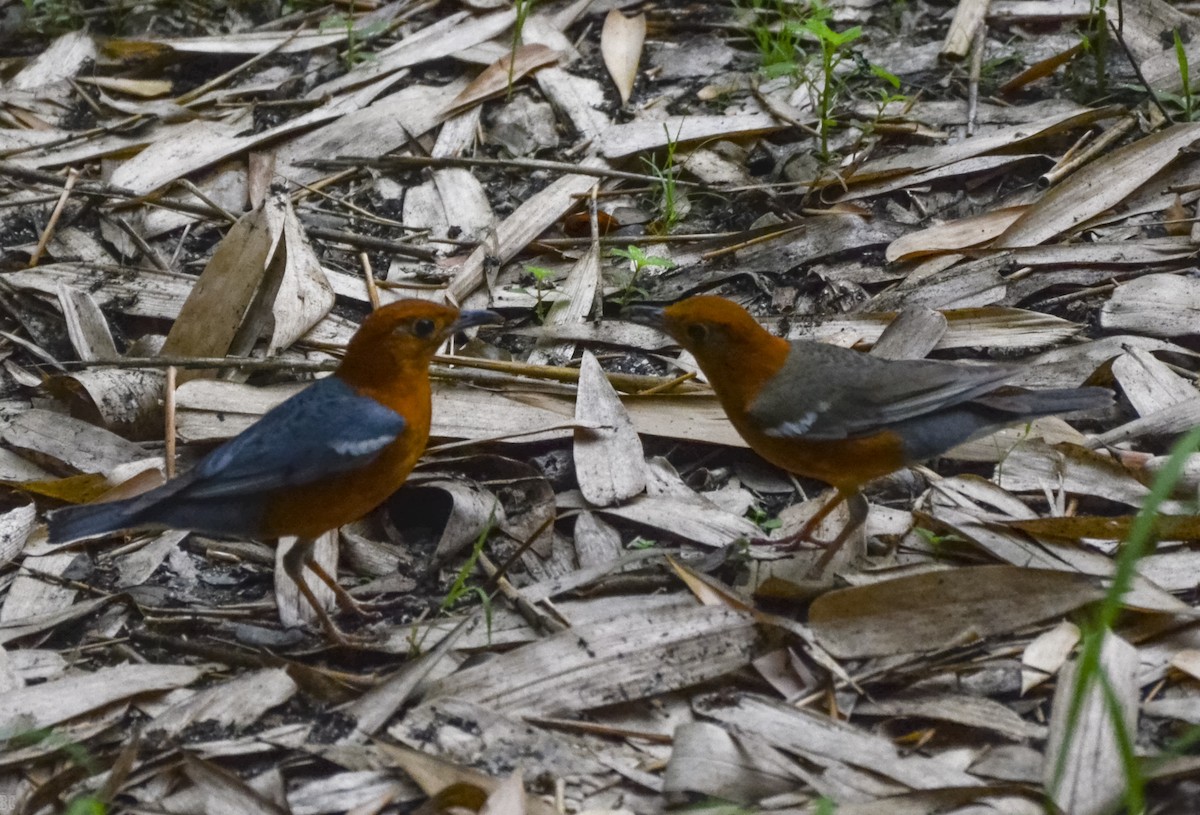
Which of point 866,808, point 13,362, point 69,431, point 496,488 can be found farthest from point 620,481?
point 13,362

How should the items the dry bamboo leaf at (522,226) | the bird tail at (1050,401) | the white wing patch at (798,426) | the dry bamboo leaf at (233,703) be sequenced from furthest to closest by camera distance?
the dry bamboo leaf at (522,226)
the white wing patch at (798,426)
the bird tail at (1050,401)
the dry bamboo leaf at (233,703)

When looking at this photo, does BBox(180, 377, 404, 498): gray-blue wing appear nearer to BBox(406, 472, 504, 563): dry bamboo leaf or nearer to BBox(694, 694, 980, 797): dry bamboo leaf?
BBox(406, 472, 504, 563): dry bamboo leaf

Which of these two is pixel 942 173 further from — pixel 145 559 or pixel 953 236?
pixel 145 559

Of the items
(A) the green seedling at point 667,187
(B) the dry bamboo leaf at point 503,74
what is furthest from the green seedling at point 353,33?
(A) the green seedling at point 667,187

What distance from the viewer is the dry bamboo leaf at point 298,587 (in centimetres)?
479

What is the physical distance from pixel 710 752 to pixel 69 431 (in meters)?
3.23

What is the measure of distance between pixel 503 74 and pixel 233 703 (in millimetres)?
4268

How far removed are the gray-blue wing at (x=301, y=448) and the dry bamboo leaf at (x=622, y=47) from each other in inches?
127

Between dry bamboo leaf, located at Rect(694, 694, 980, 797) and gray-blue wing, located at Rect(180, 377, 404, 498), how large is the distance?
1526 mm

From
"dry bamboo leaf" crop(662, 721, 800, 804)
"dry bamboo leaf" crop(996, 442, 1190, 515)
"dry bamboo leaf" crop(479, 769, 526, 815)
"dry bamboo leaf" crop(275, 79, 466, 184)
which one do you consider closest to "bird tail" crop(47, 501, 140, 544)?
"dry bamboo leaf" crop(479, 769, 526, 815)

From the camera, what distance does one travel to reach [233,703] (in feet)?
13.9

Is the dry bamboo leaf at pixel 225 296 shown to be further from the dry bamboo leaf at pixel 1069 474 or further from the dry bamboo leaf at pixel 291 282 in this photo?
the dry bamboo leaf at pixel 1069 474

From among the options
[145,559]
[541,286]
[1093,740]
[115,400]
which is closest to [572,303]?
[541,286]

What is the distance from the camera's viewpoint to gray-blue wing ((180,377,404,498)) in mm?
4590
